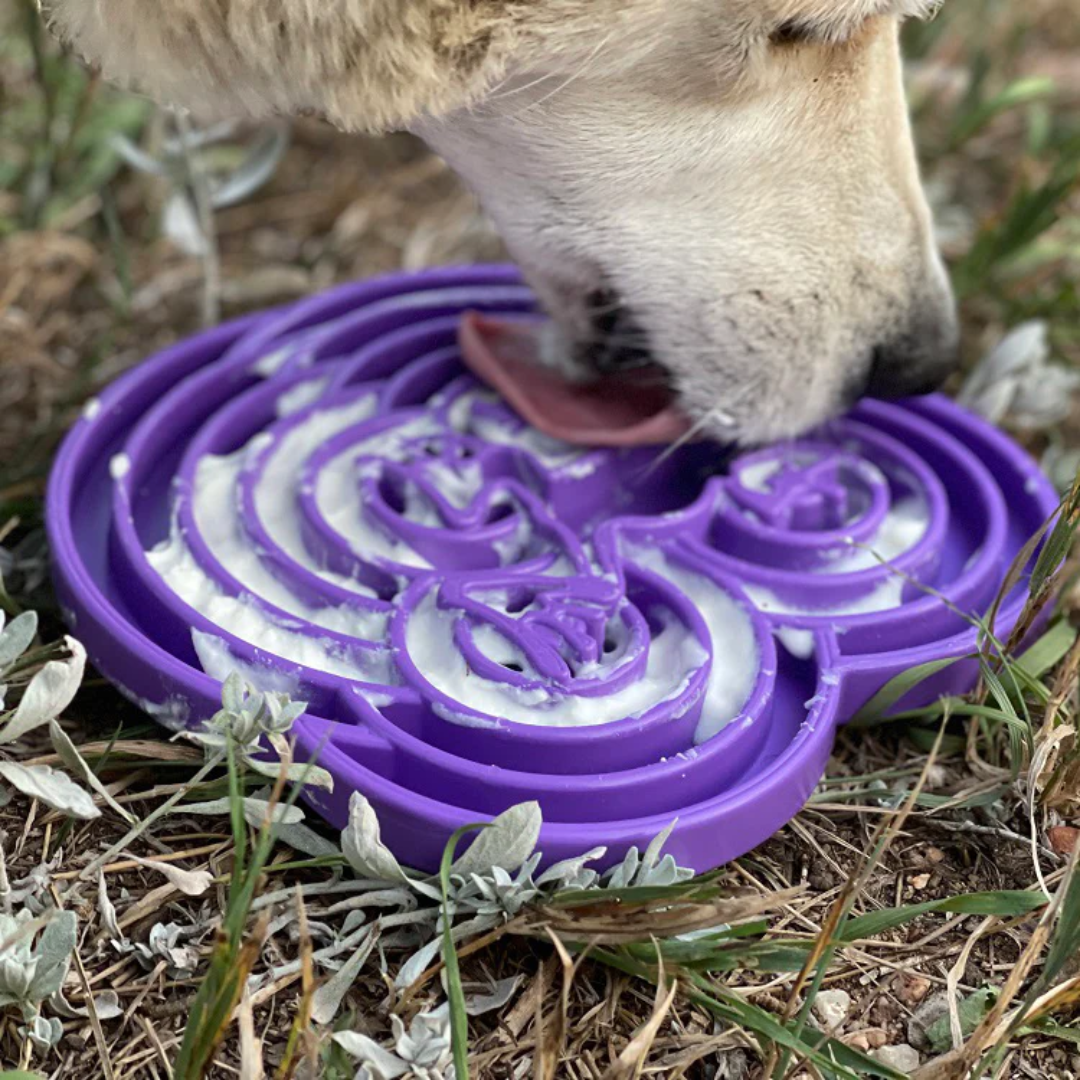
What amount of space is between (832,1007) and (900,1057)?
0.07 meters

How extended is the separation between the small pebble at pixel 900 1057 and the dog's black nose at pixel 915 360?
782 millimetres

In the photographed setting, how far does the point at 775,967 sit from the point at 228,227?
6.29 ft

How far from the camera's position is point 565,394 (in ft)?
5.65

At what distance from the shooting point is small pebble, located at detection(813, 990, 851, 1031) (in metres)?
1.18

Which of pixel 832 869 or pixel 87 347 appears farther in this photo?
pixel 87 347

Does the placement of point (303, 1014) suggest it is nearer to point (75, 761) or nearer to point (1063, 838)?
point (75, 761)

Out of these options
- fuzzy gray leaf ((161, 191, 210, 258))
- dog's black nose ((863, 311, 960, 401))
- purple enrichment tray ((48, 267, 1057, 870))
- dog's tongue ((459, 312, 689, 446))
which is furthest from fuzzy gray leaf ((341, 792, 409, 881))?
fuzzy gray leaf ((161, 191, 210, 258))

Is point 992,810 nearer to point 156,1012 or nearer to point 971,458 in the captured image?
point 971,458

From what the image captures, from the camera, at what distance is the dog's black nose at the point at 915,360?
1558mm

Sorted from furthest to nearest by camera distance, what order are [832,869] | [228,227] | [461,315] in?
[228,227] → [461,315] → [832,869]

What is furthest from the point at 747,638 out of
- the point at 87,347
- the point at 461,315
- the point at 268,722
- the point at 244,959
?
the point at 87,347

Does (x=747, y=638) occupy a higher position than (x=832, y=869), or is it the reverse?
(x=747, y=638)

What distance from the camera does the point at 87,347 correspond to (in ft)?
7.07

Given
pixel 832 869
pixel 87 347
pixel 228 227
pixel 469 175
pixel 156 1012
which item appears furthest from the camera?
pixel 228 227
